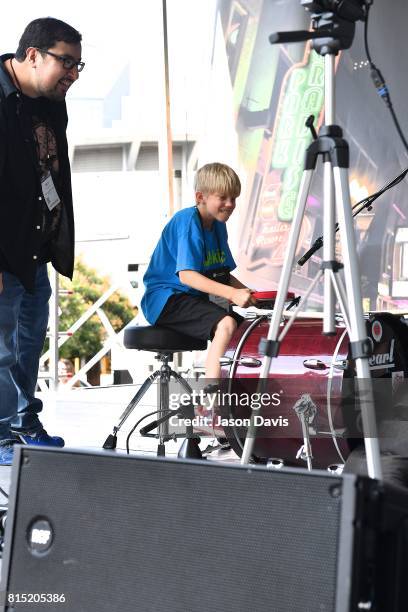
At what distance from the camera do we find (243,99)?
4957 mm

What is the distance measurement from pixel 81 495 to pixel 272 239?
3.81 m

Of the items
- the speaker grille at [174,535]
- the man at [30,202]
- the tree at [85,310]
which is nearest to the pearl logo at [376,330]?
the man at [30,202]

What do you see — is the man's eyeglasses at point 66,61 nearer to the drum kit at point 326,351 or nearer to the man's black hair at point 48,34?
the man's black hair at point 48,34

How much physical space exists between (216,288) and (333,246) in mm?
904

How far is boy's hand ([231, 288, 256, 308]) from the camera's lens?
7.84 feet

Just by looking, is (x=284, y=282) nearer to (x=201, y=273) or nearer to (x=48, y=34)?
(x=201, y=273)

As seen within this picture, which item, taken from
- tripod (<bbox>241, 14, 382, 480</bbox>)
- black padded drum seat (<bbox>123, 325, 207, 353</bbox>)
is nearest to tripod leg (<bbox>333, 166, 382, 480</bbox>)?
tripod (<bbox>241, 14, 382, 480</bbox>)

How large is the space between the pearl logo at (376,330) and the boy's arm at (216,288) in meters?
0.36

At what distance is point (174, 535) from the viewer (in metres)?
1.03

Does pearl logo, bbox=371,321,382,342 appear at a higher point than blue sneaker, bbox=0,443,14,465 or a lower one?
higher

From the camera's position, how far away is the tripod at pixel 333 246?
5.04 feet

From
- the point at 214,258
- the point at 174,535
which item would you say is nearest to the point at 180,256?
the point at 214,258

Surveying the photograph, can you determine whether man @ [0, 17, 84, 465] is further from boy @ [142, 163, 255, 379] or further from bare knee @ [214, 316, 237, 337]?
bare knee @ [214, 316, 237, 337]

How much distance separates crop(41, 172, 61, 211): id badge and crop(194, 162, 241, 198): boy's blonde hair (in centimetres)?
46
